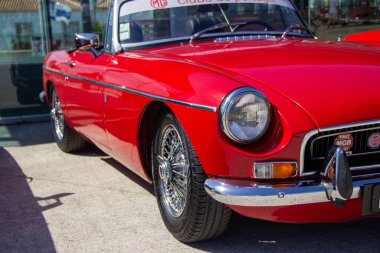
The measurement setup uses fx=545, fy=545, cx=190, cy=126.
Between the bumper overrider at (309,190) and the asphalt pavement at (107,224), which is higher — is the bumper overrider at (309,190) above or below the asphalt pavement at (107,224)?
above

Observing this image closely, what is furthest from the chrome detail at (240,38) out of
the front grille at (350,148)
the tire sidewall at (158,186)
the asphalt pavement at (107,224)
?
the front grille at (350,148)

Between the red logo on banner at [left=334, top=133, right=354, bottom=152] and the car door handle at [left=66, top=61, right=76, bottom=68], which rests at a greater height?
the car door handle at [left=66, top=61, right=76, bottom=68]

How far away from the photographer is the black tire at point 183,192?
9.40 feet

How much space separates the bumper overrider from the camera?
8.24 feet

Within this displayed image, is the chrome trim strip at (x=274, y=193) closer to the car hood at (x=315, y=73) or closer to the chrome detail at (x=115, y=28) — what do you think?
the car hood at (x=315, y=73)

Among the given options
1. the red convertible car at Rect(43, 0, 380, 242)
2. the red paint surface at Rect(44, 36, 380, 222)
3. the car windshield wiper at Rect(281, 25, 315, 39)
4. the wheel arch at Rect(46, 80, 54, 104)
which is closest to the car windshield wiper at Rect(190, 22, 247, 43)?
the red convertible car at Rect(43, 0, 380, 242)

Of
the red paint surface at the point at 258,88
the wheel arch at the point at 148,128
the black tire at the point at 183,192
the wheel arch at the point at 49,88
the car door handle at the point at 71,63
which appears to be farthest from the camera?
the wheel arch at the point at 49,88

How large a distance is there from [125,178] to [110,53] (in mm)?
1157

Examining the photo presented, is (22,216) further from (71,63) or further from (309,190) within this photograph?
(309,190)

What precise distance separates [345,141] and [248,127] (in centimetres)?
48

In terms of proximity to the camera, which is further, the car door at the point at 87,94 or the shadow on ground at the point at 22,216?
the car door at the point at 87,94

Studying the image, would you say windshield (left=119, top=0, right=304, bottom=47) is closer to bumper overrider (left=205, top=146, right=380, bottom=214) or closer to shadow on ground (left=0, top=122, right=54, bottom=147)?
bumper overrider (left=205, top=146, right=380, bottom=214)

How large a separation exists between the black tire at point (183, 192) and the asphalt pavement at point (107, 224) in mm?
148

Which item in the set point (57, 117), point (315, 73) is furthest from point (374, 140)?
point (57, 117)
